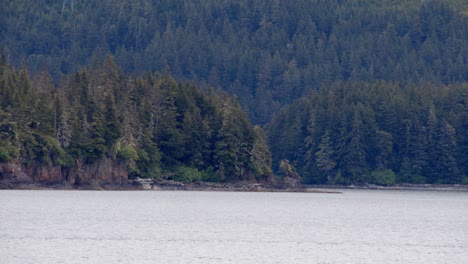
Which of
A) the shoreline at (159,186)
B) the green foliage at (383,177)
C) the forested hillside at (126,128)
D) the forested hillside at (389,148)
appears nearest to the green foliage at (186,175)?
the forested hillside at (126,128)

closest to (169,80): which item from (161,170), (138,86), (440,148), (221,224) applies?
(138,86)

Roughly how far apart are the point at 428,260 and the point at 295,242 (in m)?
11.5

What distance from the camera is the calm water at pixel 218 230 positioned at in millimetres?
65938

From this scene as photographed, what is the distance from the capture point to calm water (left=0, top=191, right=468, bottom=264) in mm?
65938

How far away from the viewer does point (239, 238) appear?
77.2m

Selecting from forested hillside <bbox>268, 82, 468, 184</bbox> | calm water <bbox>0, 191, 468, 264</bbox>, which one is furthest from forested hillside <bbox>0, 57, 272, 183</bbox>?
forested hillside <bbox>268, 82, 468, 184</bbox>

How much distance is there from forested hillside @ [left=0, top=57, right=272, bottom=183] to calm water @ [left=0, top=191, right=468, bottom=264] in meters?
5.71

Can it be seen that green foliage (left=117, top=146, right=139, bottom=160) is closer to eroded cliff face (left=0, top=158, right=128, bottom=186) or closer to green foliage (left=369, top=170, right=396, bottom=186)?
eroded cliff face (left=0, top=158, right=128, bottom=186)

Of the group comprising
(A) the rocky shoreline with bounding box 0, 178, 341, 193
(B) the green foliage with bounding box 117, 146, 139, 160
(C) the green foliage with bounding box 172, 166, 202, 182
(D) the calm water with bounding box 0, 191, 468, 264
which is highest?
(B) the green foliage with bounding box 117, 146, 139, 160

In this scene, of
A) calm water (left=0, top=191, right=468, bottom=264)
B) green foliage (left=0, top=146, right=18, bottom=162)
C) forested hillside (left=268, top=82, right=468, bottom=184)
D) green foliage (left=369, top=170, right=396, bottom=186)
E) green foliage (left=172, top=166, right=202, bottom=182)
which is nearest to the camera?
calm water (left=0, top=191, right=468, bottom=264)

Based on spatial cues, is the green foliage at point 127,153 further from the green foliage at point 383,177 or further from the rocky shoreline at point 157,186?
the green foliage at point 383,177

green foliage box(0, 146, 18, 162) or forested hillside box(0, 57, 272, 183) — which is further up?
forested hillside box(0, 57, 272, 183)

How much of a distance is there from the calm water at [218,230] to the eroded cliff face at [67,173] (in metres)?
2.22

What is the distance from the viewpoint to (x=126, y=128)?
142500 millimetres
